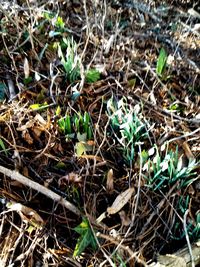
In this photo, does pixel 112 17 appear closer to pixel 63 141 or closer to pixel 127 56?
pixel 127 56

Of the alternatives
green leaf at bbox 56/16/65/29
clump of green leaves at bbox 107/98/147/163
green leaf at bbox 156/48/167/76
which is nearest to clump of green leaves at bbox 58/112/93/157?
clump of green leaves at bbox 107/98/147/163

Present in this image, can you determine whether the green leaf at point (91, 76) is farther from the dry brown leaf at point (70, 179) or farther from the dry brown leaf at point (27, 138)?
the dry brown leaf at point (70, 179)

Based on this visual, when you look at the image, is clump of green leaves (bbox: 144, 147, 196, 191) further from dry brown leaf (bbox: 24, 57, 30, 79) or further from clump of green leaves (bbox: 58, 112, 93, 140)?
dry brown leaf (bbox: 24, 57, 30, 79)

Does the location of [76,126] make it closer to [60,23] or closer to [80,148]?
[80,148]

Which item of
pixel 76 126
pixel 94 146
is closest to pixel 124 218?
pixel 94 146

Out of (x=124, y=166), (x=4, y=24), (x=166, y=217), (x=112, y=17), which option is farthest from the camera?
(x=112, y=17)

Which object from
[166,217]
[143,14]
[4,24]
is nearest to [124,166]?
[166,217]

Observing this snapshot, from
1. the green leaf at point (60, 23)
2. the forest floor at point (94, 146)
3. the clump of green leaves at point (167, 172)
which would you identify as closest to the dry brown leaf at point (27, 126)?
the forest floor at point (94, 146)
